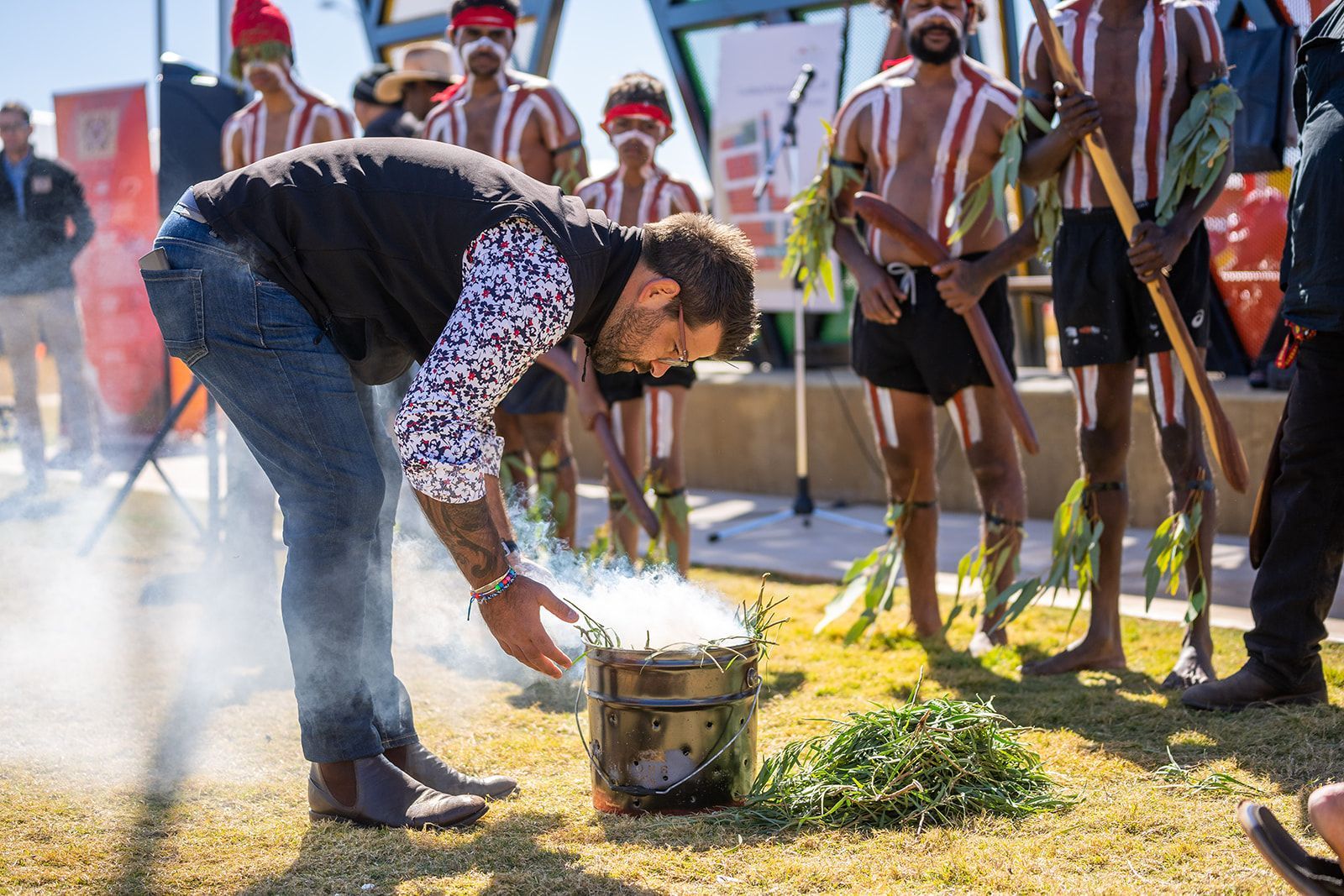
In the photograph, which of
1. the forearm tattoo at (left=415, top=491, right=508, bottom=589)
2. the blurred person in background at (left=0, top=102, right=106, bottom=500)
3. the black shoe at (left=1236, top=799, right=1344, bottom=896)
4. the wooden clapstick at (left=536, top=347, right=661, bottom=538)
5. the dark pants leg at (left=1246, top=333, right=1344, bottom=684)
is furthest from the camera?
the blurred person in background at (left=0, top=102, right=106, bottom=500)

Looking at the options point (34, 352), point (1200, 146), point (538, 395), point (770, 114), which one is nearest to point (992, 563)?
point (1200, 146)

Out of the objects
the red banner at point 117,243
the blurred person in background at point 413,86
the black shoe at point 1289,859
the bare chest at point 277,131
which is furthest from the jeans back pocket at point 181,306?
the red banner at point 117,243

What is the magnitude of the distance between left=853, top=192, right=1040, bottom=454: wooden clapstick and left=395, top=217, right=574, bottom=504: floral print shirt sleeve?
2028mm

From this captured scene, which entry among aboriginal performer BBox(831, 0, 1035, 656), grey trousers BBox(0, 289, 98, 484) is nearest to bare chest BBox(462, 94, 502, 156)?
aboriginal performer BBox(831, 0, 1035, 656)

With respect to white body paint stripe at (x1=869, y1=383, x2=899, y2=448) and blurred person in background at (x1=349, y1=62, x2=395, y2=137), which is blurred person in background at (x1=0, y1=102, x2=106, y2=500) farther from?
white body paint stripe at (x1=869, y1=383, x2=899, y2=448)

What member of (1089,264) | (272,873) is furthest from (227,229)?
(1089,264)

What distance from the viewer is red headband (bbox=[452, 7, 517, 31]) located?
18.2ft

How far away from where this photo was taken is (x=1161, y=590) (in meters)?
5.46

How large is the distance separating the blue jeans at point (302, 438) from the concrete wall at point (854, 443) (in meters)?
4.85

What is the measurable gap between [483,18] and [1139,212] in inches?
116

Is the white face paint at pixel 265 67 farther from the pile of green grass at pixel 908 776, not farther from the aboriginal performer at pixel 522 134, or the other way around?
the pile of green grass at pixel 908 776

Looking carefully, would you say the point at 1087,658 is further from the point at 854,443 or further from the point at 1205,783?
the point at 854,443

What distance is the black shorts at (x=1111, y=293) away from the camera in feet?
13.4

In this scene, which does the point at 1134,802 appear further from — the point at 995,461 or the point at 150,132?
the point at 150,132
